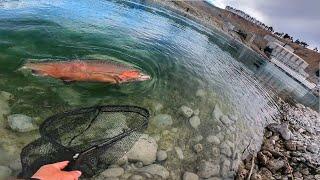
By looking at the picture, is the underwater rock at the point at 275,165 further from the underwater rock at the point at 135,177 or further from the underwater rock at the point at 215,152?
the underwater rock at the point at 135,177

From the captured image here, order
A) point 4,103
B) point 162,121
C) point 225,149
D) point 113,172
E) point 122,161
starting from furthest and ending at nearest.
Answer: point 225,149 < point 162,121 < point 4,103 < point 122,161 < point 113,172

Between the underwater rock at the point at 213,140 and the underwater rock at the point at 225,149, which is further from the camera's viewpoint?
the underwater rock at the point at 213,140

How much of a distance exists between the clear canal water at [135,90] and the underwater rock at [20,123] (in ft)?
0.42

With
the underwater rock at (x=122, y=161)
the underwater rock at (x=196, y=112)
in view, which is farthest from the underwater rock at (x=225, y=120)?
the underwater rock at (x=122, y=161)

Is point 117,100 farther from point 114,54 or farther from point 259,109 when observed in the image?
point 259,109

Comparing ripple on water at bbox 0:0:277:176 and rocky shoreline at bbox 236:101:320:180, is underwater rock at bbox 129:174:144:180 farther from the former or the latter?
rocky shoreline at bbox 236:101:320:180

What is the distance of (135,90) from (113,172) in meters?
4.51

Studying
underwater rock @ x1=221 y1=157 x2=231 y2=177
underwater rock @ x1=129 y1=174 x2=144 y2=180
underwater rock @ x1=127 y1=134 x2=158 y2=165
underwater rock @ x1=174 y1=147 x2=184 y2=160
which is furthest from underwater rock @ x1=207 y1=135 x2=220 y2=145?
underwater rock @ x1=129 y1=174 x2=144 y2=180

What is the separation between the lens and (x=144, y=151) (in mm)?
8453

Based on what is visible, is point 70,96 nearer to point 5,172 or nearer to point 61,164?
point 5,172

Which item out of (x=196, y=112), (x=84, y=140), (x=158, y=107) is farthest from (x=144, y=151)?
→ (x=196, y=112)

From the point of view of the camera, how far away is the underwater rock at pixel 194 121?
35.8ft

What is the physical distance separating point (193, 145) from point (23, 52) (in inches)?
274

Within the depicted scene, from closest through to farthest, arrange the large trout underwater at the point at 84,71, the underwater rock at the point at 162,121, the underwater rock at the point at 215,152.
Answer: the underwater rock at the point at 215,152
the underwater rock at the point at 162,121
the large trout underwater at the point at 84,71
